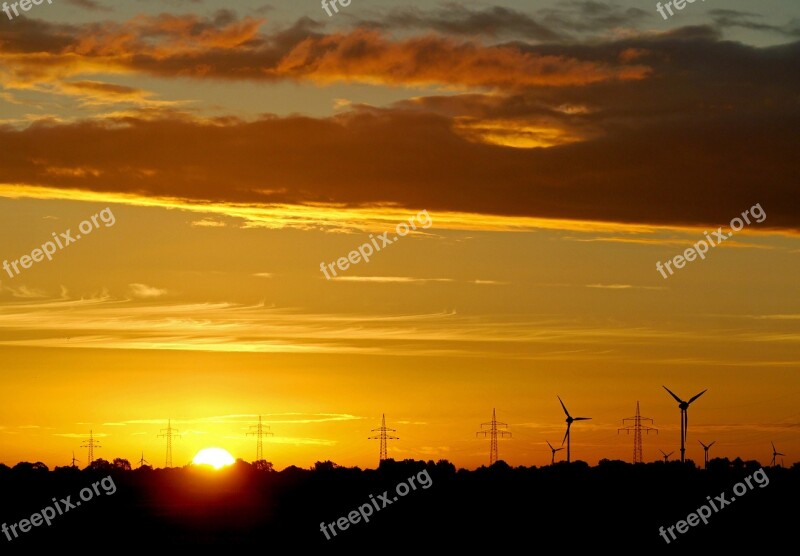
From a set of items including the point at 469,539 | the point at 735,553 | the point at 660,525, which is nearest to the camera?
the point at 735,553

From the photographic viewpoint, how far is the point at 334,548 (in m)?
157

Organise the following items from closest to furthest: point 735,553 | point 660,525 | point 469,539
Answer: point 735,553 → point 469,539 → point 660,525

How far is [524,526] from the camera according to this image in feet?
619

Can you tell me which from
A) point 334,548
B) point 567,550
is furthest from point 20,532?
point 567,550

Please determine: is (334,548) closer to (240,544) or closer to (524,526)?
(240,544)

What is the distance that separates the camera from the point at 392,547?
524ft

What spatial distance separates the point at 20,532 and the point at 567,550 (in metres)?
68.2

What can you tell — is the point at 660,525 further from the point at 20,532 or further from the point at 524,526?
the point at 20,532

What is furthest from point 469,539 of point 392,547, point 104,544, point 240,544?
point 104,544

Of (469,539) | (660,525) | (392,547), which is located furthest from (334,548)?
(660,525)

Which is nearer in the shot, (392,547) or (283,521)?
(392,547)

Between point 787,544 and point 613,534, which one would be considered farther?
point 613,534

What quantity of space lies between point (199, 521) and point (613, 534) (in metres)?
59.2

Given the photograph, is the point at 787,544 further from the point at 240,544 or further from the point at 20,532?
the point at 20,532
